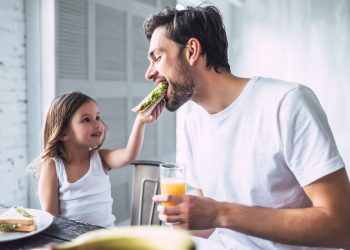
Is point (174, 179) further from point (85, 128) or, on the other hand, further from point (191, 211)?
point (85, 128)

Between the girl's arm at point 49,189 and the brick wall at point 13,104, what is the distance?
669 mm

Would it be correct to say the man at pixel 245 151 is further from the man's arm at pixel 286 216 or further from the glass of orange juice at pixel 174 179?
the glass of orange juice at pixel 174 179

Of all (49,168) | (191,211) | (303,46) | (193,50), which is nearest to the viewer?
(191,211)

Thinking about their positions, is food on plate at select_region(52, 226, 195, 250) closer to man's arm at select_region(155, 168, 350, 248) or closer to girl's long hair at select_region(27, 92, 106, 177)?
man's arm at select_region(155, 168, 350, 248)

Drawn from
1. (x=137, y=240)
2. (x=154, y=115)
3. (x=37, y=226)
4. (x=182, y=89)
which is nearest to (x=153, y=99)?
(x=154, y=115)

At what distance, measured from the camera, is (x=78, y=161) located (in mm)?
1969

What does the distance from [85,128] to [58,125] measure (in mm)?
148

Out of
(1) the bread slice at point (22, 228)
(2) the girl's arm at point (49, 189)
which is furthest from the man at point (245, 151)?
(2) the girl's arm at point (49, 189)

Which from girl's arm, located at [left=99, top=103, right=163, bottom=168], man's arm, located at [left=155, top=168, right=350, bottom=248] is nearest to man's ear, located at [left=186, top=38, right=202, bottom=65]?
man's arm, located at [left=155, top=168, right=350, bottom=248]

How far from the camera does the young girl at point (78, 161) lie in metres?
1.81

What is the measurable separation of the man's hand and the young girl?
91cm

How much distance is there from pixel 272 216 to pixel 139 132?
1146 mm

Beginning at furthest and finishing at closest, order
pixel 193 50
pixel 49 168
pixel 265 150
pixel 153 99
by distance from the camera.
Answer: pixel 49 168
pixel 153 99
pixel 193 50
pixel 265 150

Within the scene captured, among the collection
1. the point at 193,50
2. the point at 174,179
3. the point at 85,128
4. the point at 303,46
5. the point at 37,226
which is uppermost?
the point at 303,46
